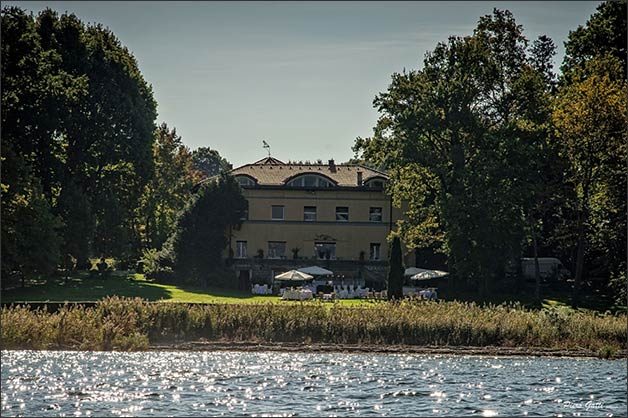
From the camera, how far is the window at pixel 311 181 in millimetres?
65938

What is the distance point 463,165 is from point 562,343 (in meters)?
21.1

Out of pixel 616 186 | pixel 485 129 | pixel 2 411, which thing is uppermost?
pixel 485 129

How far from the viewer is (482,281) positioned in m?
52.6

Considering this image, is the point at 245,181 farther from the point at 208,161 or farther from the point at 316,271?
the point at 208,161

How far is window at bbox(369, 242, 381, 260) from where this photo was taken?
65500mm

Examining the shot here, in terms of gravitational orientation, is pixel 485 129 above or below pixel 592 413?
above

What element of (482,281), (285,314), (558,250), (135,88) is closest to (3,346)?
(285,314)

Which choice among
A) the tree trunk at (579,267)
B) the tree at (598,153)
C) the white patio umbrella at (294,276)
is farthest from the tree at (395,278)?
the tree at (598,153)

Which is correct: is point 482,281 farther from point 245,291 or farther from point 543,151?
point 245,291

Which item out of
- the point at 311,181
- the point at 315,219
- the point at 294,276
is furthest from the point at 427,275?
the point at 311,181

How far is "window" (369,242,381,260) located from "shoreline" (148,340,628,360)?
31.5 m

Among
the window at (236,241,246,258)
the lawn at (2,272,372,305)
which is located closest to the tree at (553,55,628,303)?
the lawn at (2,272,372,305)

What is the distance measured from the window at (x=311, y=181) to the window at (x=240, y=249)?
16.7 feet

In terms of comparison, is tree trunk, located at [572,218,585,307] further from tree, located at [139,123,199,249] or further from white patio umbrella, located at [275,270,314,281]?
tree, located at [139,123,199,249]
